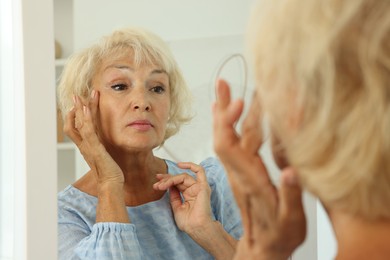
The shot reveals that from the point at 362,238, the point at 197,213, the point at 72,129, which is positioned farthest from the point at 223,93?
the point at 72,129

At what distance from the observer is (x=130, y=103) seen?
1160 millimetres

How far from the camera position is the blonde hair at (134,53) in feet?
3.87

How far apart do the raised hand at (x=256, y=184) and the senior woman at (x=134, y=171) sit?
1.43ft

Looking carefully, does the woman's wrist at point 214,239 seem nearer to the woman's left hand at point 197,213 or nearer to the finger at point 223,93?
the woman's left hand at point 197,213

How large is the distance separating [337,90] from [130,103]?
0.65 metres

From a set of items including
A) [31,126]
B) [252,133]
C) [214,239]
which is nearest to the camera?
[252,133]

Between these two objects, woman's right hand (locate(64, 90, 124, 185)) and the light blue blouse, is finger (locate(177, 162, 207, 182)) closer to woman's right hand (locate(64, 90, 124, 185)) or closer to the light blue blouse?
the light blue blouse

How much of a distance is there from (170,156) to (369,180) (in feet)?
2.19

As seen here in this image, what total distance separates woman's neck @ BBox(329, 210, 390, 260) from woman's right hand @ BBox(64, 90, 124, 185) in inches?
24.4

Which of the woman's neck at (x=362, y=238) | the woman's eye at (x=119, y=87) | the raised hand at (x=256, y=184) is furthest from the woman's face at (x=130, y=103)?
the woman's neck at (x=362, y=238)

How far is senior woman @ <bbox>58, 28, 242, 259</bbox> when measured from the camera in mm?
1141

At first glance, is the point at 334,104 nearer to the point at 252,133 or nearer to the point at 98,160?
the point at 252,133

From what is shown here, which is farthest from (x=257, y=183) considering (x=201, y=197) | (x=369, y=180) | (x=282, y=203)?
(x=201, y=197)

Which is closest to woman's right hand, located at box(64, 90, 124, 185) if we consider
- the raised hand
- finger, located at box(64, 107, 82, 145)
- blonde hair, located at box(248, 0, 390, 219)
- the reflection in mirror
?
finger, located at box(64, 107, 82, 145)
